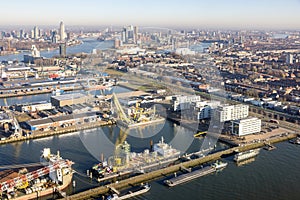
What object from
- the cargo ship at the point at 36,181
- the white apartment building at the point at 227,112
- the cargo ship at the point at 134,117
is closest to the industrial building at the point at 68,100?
the cargo ship at the point at 134,117

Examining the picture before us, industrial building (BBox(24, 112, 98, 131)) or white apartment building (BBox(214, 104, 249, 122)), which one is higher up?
white apartment building (BBox(214, 104, 249, 122))

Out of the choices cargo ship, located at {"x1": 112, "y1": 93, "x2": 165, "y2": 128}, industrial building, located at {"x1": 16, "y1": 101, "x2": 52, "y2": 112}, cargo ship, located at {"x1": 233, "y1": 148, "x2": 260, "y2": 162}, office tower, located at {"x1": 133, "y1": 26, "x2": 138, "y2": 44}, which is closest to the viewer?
cargo ship, located at {"x1": 233, "y1": 148, "x2": 260, "y2": 162}

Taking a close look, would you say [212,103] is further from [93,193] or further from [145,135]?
[93,193]

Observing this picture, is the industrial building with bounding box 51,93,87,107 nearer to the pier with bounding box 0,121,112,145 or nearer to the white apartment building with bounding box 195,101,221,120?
the pier with bounding box 0,121,112,145

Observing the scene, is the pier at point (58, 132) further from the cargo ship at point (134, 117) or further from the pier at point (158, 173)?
the pier at point (158, 173)

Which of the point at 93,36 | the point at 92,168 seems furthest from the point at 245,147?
the point at 93,36

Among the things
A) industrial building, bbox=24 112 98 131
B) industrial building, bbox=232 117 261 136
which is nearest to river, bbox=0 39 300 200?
industrial building, bbox=24 112 98 131

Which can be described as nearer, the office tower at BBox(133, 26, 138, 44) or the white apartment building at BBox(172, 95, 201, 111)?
the white apartment building at BBox(172, 95, 201, 111)
